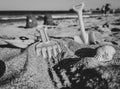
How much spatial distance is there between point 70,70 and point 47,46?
871 millimetres

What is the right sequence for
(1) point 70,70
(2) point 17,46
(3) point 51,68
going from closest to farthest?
(1) point 70,70 → (3) point 51,68 → (2) point 17,46

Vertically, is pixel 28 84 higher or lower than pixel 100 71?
lower

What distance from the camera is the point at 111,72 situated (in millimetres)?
1700

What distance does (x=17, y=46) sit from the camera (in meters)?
3.50

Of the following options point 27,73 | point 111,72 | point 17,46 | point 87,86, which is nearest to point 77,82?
point 87,86

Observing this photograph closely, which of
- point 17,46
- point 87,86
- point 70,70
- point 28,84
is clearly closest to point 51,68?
point 70,70

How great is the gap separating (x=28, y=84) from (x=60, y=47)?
127 centimetres

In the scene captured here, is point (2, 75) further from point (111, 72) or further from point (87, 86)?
point (111, 72)

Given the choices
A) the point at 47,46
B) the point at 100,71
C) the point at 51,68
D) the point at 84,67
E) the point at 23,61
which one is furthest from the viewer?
the point at 47,46

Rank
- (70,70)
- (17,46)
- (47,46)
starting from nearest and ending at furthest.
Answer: (70,70)
(47,46)
(17,46)

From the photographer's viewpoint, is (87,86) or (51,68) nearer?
(87,86)

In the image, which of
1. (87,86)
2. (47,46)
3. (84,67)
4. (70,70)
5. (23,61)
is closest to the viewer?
(87,86)

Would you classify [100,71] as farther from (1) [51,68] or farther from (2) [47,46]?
(2) [47,46]

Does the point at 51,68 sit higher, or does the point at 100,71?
the point at 100,71
